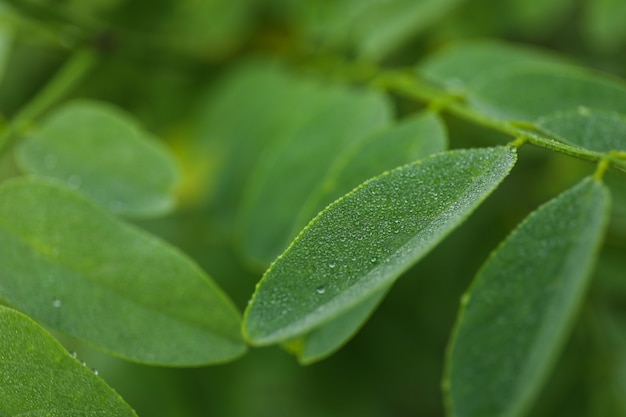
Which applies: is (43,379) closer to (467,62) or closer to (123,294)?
(123,294)

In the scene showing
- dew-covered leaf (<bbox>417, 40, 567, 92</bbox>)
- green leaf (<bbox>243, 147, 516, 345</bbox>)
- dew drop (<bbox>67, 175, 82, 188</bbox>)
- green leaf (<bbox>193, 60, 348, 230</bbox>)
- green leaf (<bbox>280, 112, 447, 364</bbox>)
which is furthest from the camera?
green leaf (<bbox>193, 60, 348, 230</bbox>)

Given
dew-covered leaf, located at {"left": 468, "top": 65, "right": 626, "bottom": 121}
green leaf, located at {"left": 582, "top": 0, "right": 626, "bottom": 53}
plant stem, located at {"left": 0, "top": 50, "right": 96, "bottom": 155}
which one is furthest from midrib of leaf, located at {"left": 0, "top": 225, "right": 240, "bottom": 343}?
green leaf, located at {"left": 582, "top": 0, "right": 626, "bottom": 53}

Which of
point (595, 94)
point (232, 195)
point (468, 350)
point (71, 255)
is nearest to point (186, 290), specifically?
point (71, 255)

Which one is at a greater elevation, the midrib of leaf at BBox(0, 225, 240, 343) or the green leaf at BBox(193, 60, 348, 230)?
→ the midrib of leaf at BBox(0, 225, 240, 343)

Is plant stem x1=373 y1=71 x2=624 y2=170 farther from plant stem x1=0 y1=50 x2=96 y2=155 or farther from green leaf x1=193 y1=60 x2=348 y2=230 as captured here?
plant stem x1=0 y1=50 x2=96 y2=155

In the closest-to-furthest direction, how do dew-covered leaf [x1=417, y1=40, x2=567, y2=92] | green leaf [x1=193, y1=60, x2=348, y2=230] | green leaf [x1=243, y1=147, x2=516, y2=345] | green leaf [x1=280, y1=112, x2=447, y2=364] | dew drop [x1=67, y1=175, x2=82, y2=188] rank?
green leaf [x1=243, y1=147, x2=516, y2=345] → green leaf [x1=280, y1=112, x2=447, y2=364] → dew drop [x1=67, y1=175, x2=82, y2=188] → dew-covered leaf [x1=417, y1=40, x2=567, y2=92] → green leaf [x1=193, y1=60, x2=348, y2=230]

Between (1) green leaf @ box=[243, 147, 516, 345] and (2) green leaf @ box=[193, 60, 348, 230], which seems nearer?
(1) green leaf @ box=[243, 147, 516, 345]

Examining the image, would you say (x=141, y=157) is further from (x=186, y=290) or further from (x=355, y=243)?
(x=355, y=243)
